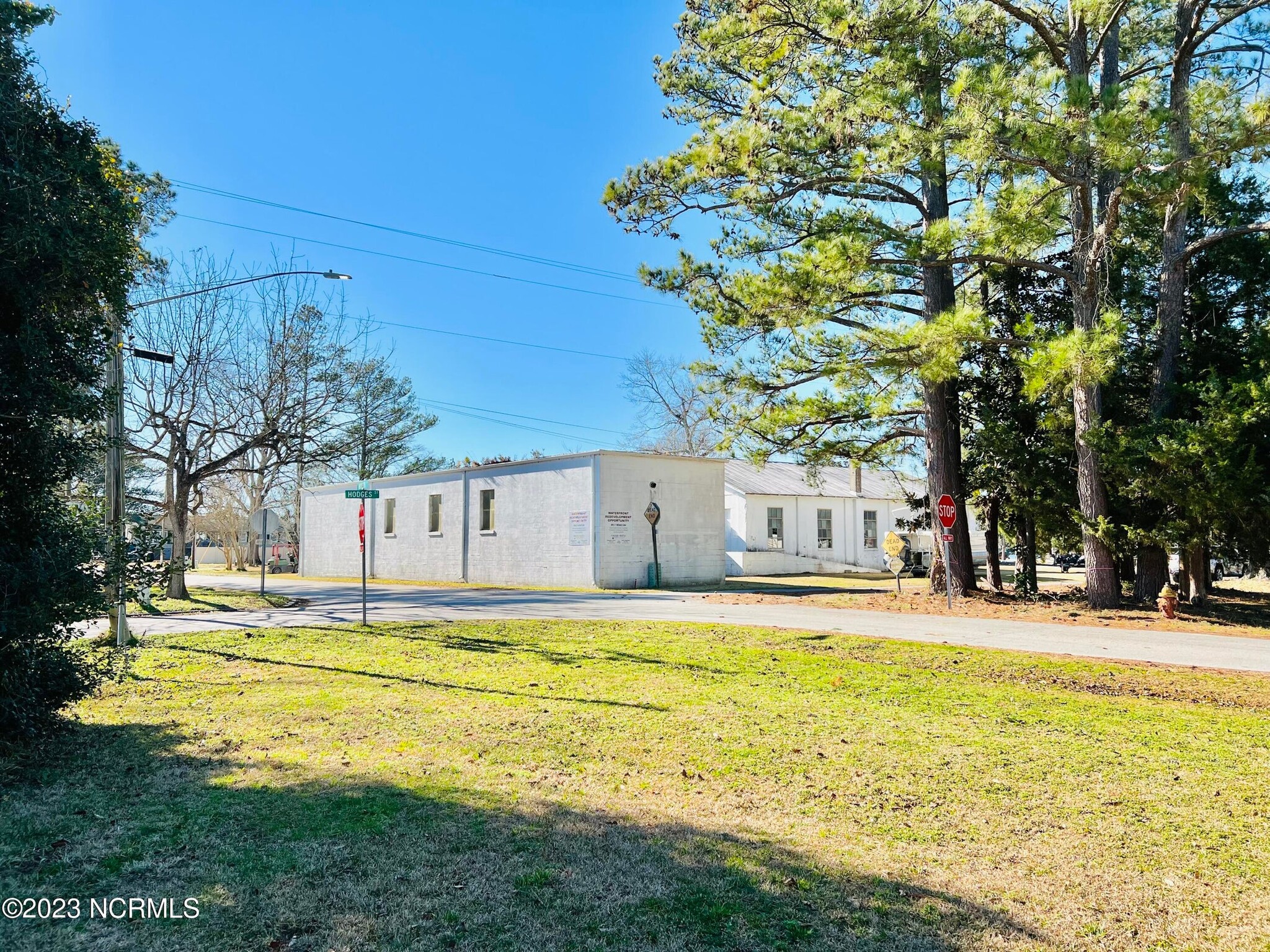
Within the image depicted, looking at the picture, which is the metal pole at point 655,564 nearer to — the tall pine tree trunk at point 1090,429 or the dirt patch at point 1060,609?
the dirt patch at point 1060,609

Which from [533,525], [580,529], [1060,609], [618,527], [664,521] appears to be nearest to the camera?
[1060,609]

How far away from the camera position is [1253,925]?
3.15 meters

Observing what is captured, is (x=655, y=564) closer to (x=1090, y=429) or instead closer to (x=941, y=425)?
(x=941, y=425)

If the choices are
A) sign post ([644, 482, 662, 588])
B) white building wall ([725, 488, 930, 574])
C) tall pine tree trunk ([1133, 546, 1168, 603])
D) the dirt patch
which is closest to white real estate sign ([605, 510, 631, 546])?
sign post ([644, 482, 662, 588])

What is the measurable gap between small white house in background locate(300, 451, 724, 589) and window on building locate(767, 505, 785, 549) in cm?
994

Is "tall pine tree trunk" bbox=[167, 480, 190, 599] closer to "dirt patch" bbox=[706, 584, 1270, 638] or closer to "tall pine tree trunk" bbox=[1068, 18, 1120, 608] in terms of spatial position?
"dirt patch" bbox=[706, 584, 1270, 638]

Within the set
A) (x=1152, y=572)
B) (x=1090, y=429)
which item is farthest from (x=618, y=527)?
(x=1152, y=572)

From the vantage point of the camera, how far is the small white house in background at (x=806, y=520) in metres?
36.8

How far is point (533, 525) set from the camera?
27922 mm

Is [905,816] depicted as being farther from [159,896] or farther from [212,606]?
[212,606]

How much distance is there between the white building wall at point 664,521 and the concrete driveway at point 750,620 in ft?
6.99

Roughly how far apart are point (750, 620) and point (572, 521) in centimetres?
1191

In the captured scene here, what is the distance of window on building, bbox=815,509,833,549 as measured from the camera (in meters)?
39.1

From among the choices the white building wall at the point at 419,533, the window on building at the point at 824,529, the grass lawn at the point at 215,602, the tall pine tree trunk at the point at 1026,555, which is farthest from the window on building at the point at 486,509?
the tall pine tree trunk at the point at 1026,555
